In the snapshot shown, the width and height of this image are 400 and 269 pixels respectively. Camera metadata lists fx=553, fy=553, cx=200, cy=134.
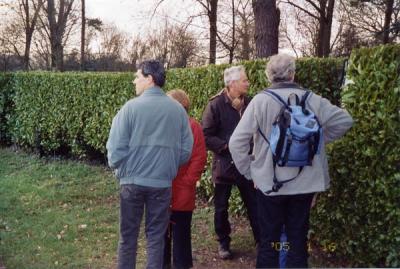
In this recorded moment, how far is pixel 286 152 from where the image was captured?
402 cm

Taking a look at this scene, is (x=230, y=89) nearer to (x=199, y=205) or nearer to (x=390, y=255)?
(x=390, y=255)

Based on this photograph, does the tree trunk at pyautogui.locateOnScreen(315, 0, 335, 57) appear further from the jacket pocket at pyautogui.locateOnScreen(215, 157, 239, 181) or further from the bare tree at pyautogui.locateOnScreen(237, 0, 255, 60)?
the jacket pocket at pyautogui.locateOnScreen(215, 157, 239, 181)

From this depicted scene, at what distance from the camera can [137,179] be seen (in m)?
4.58

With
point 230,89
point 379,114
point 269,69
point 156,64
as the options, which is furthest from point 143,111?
point 379,114

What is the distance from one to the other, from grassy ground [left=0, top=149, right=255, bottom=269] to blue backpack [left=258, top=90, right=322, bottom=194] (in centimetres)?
219

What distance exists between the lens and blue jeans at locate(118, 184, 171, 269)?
4.65 metres

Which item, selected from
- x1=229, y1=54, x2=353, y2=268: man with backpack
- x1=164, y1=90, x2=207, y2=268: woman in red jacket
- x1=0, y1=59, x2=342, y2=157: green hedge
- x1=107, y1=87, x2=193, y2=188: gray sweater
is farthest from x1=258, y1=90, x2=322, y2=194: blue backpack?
x1=0, y1=59, x2=342, y2=157: green hedge

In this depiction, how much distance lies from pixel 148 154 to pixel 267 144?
3.33ft

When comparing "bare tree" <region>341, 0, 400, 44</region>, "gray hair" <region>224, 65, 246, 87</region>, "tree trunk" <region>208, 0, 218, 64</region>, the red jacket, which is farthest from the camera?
"tree trunk" <region>208, 0, 218, 64</region>

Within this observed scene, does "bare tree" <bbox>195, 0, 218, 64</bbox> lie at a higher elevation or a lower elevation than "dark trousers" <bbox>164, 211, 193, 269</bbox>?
higher

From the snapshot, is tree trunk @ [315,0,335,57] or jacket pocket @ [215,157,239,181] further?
tree trunk @ [315,0,335,57]

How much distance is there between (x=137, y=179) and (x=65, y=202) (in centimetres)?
486

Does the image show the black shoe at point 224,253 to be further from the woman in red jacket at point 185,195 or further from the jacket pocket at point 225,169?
the jacket pocket at point 225,169


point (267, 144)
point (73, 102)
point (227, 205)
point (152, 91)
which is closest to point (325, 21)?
point (73, 102)
